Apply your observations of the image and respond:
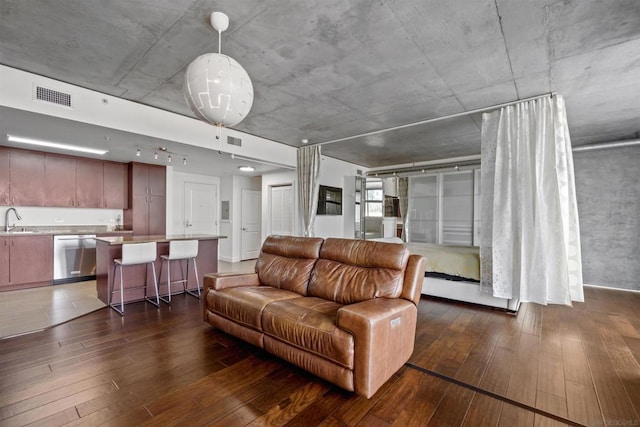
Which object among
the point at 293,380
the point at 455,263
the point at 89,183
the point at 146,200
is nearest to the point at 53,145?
the point at 89,183

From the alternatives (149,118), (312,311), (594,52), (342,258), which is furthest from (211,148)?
(594,52)

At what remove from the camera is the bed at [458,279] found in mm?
3748

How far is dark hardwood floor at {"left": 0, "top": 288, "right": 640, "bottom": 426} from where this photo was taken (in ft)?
5.57

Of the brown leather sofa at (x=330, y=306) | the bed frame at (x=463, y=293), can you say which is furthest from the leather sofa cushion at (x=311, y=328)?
the bed frame at (x=463, y=293)

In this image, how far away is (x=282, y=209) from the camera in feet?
23.1

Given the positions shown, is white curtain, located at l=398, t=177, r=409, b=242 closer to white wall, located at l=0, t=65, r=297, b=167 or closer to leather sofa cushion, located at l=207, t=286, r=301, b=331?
white wall, located at l=0, t=65, r=297, b=167

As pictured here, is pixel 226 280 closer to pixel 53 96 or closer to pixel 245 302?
pixel 245 302

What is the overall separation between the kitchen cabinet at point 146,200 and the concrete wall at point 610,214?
331 inches

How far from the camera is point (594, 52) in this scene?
97.0 inches

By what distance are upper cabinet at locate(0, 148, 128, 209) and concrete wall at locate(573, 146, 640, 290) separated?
9094mm

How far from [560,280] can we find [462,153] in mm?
3853

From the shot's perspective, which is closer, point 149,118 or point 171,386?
point 171,386

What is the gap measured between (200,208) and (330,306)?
5.99 meters

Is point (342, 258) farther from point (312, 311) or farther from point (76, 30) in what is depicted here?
point (76, 30)
